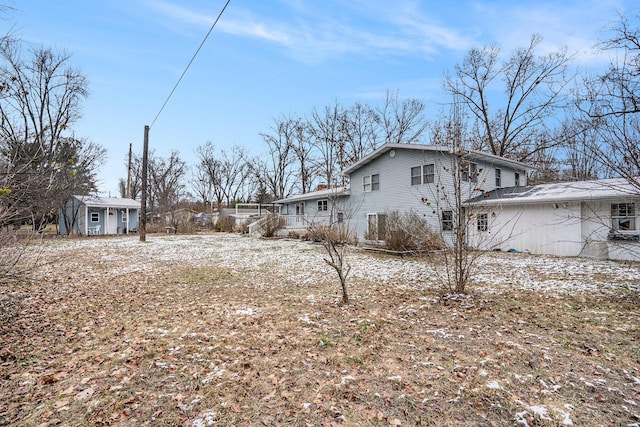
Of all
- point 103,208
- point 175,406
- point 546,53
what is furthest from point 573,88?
point 103,208

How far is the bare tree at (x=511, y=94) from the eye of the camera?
70.2ft

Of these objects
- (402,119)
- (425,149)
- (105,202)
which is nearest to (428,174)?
(425,149)

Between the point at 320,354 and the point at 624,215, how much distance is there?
13480 millimetres

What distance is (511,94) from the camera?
2353cm

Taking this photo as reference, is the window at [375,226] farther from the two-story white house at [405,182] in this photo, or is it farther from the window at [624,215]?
the window at [624,215]

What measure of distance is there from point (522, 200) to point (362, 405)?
13.4m

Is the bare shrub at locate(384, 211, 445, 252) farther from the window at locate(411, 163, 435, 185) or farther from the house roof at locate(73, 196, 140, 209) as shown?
the house roof at locate(73, 196, 140, 209)

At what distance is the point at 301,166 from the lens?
126 feet

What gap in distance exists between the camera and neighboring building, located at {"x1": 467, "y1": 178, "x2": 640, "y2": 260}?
11164 mm

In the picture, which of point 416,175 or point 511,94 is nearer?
point 416,175

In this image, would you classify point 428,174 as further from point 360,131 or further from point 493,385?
point 360,131

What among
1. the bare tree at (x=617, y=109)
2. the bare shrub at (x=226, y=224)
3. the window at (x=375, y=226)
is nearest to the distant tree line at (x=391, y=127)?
the bare tree at (x=617, y=109)

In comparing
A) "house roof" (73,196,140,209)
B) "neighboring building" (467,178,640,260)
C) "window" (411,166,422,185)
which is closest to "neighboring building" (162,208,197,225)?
"house roof" (73,196,140,209)

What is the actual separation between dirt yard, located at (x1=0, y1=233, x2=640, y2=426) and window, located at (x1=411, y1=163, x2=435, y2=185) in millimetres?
8342
